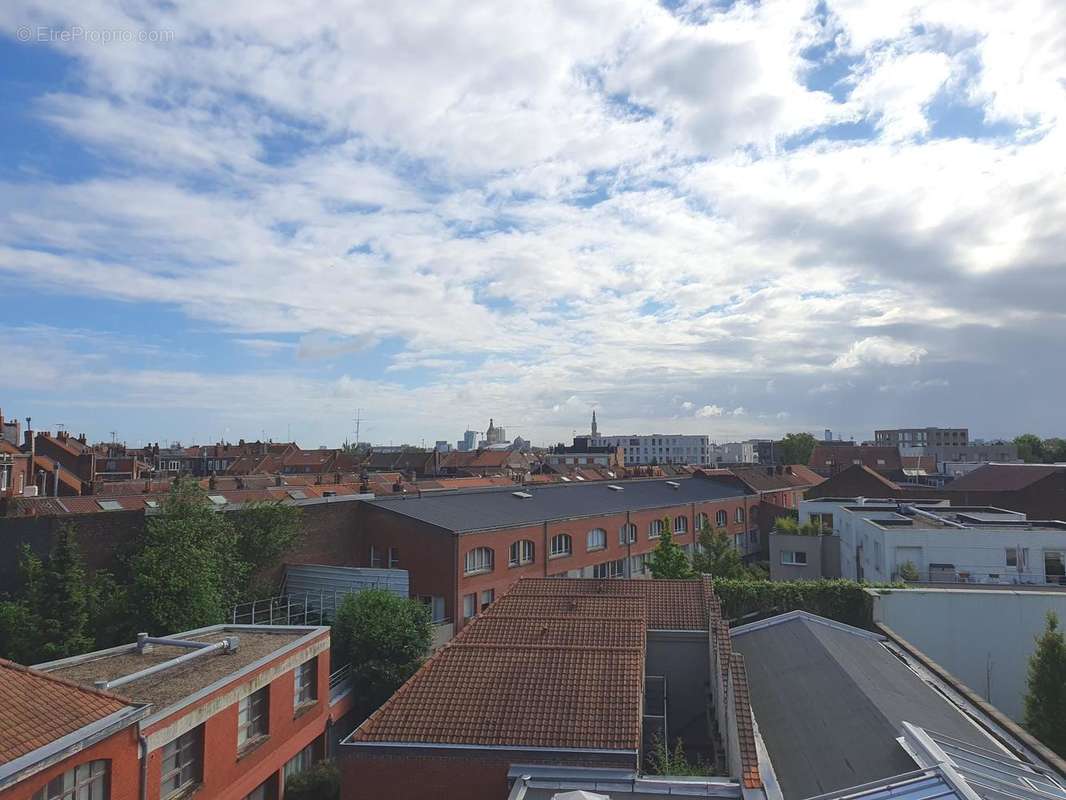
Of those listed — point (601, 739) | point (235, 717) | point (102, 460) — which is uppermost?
point (102, 460)

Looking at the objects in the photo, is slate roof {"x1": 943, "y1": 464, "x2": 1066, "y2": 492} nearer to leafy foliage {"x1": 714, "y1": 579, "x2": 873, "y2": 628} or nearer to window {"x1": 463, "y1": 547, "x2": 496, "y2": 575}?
leafy foliage {"x1": 714, "y1": 579, "x2": 873, "y2": 628}

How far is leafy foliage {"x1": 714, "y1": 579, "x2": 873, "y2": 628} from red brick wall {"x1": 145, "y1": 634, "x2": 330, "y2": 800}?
16.4 metres

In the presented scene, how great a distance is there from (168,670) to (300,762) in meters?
5.82

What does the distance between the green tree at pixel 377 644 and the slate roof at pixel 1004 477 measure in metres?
49.1

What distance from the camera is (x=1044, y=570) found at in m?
32.0

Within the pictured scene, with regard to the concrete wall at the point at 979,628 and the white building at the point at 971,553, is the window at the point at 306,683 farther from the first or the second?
the white building at the point at 971,553

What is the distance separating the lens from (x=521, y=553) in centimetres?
3803

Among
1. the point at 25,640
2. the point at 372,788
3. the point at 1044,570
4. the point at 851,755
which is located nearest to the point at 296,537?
the point at 25,640

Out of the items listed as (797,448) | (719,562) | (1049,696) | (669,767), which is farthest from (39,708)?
(797,448)

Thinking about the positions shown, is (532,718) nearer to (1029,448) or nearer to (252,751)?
(252,751)

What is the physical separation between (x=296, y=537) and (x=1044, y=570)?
33.9 m

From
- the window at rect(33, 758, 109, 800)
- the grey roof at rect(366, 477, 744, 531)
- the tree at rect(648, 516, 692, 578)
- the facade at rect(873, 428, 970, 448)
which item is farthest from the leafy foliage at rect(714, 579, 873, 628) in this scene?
the facade at rect(873, 428, 970, 448)

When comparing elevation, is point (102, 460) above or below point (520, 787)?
above

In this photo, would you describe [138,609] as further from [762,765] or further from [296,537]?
[762,765]
